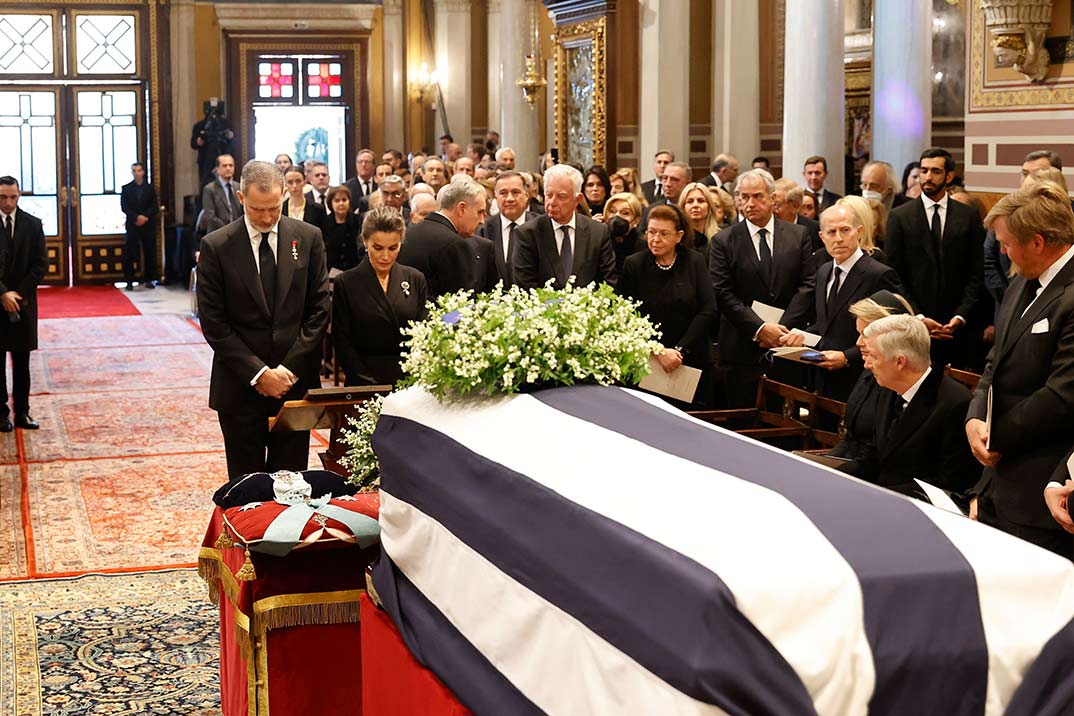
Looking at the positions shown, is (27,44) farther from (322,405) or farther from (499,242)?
(322,405)

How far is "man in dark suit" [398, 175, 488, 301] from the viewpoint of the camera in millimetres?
6750

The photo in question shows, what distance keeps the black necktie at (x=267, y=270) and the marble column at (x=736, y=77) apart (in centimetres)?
841

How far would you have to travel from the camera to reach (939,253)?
7.34 meters

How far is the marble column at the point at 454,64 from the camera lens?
19.6m

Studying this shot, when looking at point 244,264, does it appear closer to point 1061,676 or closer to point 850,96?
point 1061,676

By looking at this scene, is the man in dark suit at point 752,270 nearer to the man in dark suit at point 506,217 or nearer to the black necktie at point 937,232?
the black necktie at point 937,232

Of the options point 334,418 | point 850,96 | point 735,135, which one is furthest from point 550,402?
point 850,96

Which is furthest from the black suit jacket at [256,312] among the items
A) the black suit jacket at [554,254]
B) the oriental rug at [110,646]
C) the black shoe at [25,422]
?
the black shoe at [25,422]

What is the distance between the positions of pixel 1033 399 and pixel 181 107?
16.3 meters

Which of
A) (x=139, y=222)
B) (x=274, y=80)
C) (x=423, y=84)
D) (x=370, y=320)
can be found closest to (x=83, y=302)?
(x=139, y=222)

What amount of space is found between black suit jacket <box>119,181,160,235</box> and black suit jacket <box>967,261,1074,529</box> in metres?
15.1

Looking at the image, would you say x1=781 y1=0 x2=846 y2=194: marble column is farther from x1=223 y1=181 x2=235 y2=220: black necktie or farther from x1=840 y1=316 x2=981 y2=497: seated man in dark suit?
x1=223 y1=181 x2=235 y2=220: black necktie

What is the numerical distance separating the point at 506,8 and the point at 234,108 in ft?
18.6

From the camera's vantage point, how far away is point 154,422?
891 centimetres
